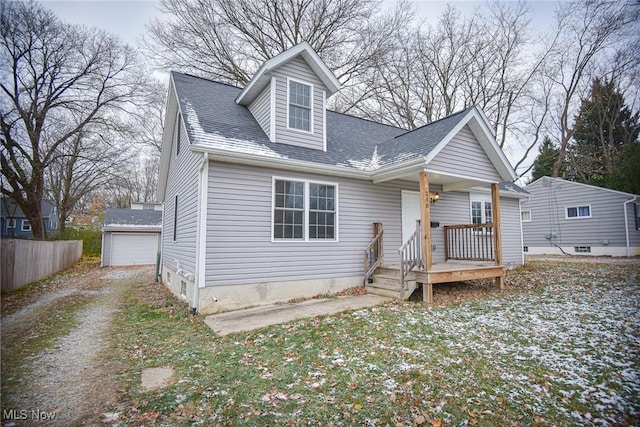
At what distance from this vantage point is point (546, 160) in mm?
26078

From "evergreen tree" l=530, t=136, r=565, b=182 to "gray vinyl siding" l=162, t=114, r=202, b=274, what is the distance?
26.7m

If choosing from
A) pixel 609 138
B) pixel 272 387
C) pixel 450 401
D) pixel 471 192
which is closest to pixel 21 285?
pixel 272 387

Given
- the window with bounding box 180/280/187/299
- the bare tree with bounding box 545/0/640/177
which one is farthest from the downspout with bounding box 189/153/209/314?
the bare tree with bounding box 545/0/640/177

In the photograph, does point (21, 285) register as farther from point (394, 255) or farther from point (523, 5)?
point (523, 5)

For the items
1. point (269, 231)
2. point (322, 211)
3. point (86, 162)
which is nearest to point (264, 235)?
point (269, 231)

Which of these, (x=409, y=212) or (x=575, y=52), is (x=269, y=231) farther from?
(x=575, y=52)

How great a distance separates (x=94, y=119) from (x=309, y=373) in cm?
2182

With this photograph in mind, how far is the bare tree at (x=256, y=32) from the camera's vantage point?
16266 millimetres

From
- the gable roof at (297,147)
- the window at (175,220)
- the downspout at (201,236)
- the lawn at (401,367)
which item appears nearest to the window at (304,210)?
the gable roof at (297,147)

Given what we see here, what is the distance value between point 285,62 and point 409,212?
5.75 metres

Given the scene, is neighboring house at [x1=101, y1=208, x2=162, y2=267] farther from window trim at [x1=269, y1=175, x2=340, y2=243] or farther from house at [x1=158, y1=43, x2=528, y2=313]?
window trim at [x1=269, y1=175, x2=340, y2=243]

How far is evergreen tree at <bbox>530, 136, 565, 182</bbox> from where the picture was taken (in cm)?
2546

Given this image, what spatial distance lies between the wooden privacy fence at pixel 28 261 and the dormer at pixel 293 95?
750 centimetres

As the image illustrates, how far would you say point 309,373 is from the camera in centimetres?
389
